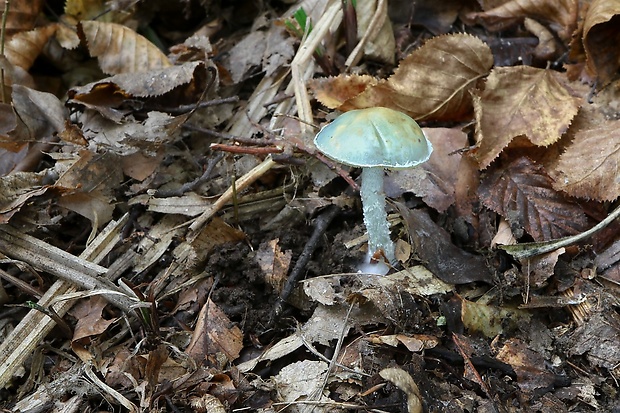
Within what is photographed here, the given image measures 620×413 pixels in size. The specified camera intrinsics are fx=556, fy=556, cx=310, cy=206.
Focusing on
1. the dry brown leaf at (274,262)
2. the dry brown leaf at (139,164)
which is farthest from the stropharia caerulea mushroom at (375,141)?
the dry brown leaf at (139,164)

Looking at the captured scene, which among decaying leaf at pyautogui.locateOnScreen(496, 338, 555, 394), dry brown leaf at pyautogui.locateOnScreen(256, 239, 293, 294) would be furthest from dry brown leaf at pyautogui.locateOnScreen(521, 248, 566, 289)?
dry brown leaf at pyautogui.locateOnScreen(256, 239, 293, 294)

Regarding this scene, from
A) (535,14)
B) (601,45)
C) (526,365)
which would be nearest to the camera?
(526,365)

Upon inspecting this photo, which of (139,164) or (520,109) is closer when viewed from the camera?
(520,109)

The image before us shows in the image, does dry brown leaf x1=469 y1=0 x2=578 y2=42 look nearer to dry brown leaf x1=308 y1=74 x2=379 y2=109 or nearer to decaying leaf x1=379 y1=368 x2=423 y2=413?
dry brown leaf x1=308 y1=74 x2=379 y2=109

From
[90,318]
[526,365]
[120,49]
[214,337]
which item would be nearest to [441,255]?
[526,365]

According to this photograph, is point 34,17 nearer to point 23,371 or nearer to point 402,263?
point 23,371

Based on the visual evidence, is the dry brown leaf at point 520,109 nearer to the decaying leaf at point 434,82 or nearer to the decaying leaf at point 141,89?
the decaying leaf at point 434,82

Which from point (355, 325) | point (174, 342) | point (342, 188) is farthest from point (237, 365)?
point (342, 188)

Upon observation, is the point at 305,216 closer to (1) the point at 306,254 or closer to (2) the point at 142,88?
(1) the point at 306,254
